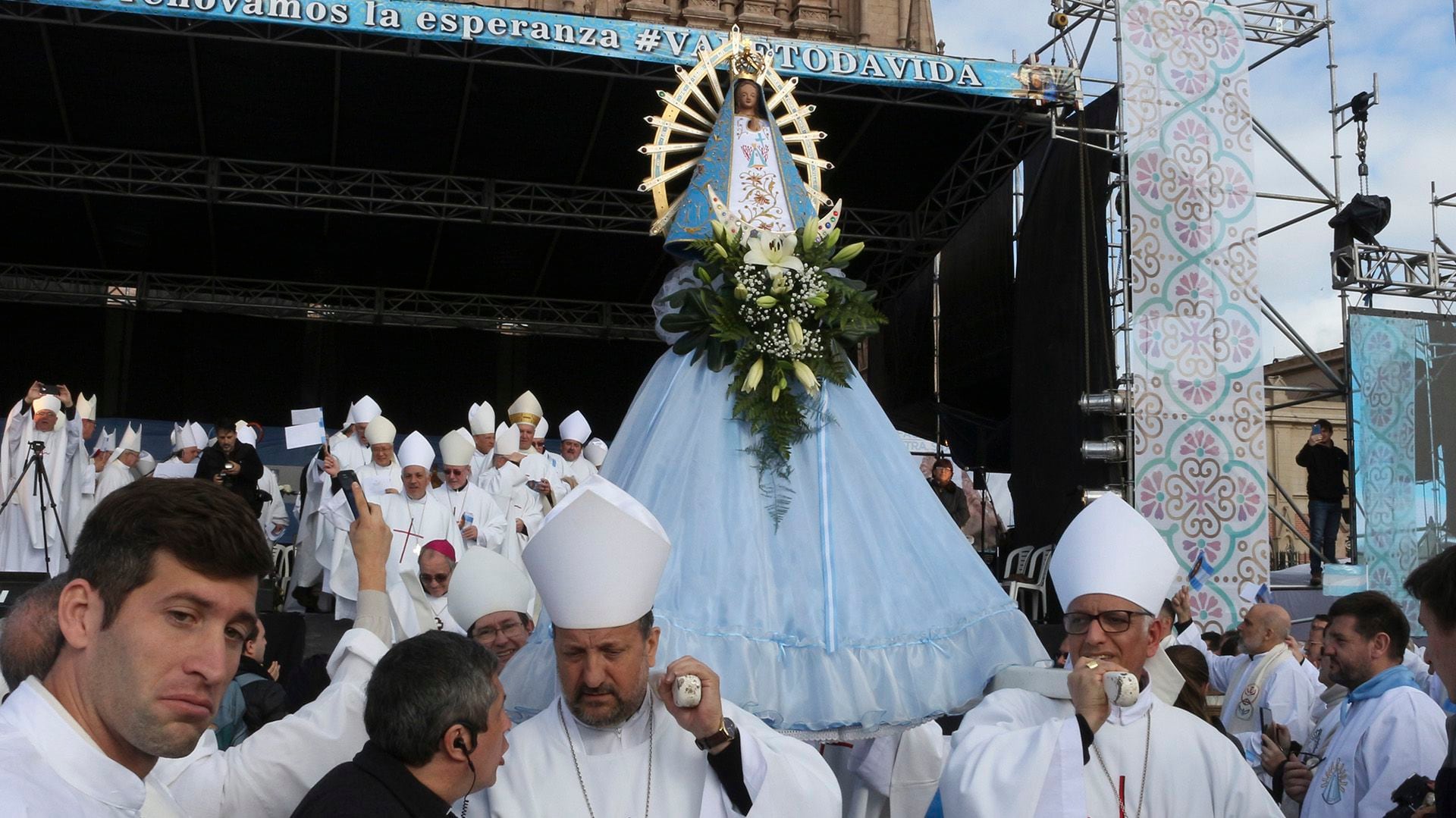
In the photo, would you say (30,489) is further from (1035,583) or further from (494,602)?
(494,602)

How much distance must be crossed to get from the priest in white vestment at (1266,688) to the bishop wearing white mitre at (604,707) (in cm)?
368

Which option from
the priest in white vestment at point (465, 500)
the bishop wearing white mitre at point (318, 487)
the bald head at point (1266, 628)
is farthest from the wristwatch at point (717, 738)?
the bishop wearing white mitre at point (318, 487)

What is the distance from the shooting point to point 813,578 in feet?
11.9

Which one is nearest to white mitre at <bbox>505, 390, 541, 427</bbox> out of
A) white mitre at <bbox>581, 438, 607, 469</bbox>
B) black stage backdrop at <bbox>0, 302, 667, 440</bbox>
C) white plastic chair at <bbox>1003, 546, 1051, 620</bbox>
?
white mitre at <bbox>581, 438, 607, 469</bbox>

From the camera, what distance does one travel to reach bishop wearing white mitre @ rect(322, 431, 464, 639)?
355 inches

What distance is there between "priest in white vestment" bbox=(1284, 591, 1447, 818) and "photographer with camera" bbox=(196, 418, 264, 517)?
8630mm

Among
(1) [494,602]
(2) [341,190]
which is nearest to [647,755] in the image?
(1) [494,602]

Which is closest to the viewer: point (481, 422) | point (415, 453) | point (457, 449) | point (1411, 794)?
point (1411, 794)

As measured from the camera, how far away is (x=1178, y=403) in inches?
414

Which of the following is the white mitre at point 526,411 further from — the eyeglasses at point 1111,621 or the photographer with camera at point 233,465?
the eyeglasses at point 1111,621

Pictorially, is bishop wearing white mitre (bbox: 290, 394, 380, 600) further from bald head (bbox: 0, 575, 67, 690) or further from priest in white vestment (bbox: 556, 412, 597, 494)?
bald head (bbox: 0, 575, 67, 690)

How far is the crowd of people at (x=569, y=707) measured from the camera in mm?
1635

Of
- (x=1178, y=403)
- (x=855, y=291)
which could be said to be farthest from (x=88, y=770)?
(x=1178, y=403)

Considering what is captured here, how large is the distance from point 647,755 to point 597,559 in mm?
438
